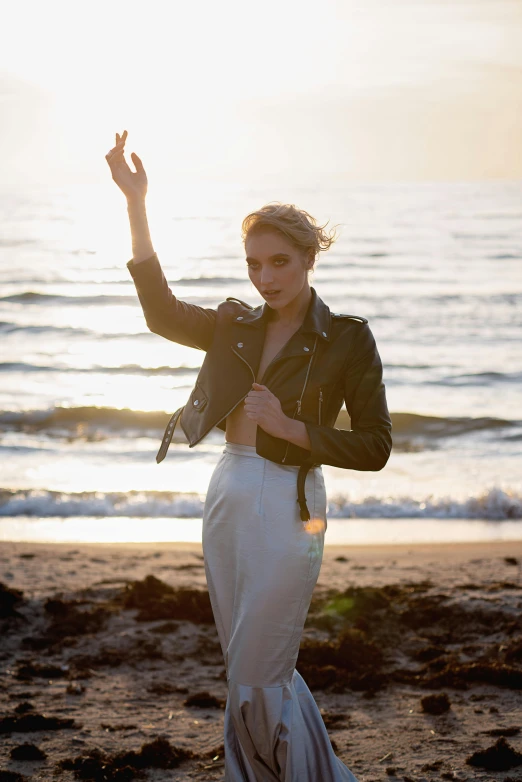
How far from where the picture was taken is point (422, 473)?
1291 cm

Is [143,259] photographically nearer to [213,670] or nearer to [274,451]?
[274,451]

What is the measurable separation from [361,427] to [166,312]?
2.56 feet

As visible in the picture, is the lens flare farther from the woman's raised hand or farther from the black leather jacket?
the woman's raised hand

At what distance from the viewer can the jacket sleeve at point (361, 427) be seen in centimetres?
312

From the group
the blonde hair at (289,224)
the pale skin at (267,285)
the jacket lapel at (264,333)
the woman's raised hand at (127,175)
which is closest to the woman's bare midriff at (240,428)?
the pale skin at (267,285)

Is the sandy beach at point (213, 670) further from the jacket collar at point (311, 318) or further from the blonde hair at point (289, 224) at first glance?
the blonde hair at point (289, 224)

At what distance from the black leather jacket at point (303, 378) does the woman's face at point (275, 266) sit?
122mm

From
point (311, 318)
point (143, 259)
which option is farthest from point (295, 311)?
point (143, 259)

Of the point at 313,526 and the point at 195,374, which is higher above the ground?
the point at 195,374

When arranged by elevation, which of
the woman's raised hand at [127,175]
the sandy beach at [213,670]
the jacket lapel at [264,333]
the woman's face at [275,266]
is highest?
the woman's raised hand at [127,175]

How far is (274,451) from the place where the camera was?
3234mm

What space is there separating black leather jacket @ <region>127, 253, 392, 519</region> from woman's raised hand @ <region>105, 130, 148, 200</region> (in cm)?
23

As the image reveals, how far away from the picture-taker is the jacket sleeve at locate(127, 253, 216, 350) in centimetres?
329

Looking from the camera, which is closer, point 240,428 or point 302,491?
point 302,491
